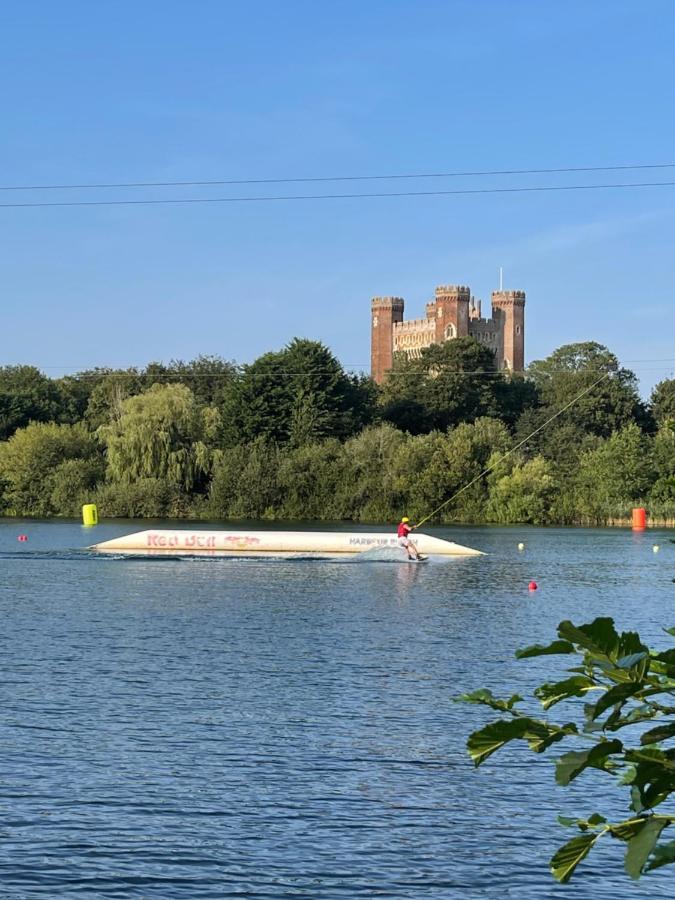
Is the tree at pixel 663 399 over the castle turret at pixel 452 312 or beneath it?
beneath

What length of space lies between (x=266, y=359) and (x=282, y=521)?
19909 mm

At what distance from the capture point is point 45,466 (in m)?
98.6

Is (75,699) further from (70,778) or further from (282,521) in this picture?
(282,521)

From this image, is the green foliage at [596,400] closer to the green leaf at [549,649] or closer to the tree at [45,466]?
the tree at [45,466]

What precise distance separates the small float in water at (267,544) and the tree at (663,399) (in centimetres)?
7367

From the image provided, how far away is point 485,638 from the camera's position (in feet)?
103

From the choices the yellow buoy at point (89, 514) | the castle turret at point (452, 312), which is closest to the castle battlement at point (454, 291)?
the castle turret at point (452, 312)

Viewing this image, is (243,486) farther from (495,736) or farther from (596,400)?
(495,736)

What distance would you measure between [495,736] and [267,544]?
5341cm

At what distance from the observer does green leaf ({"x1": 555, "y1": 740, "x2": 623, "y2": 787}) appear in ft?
14.8

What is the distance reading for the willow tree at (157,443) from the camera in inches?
3602

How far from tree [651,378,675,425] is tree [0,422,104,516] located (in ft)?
194

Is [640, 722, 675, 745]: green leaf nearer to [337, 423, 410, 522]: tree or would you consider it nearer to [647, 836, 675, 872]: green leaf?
[647, 836, 675, 872]: green leaf

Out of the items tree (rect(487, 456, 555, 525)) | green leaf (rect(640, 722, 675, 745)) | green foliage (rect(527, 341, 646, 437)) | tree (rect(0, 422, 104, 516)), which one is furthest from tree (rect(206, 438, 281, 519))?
green leaf (rect(640, 722, 675, 745))
